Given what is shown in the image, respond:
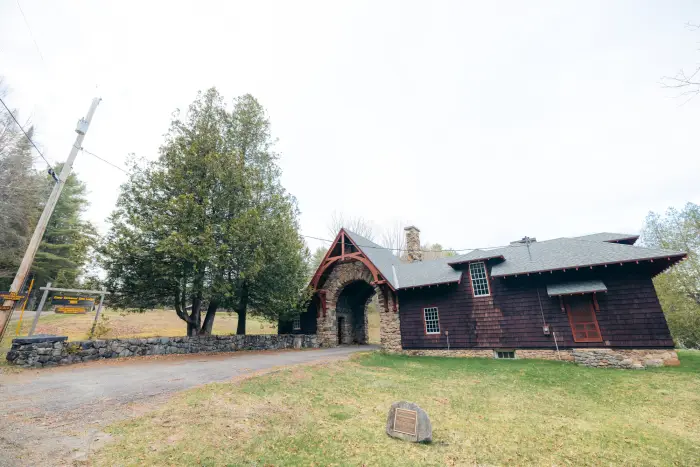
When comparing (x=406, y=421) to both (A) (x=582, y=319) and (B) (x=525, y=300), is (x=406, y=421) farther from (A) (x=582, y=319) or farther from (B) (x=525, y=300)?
(A) (x=582, y=319)

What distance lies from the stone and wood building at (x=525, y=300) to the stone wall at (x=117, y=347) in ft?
23.3

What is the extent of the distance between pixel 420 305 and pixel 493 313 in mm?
4217

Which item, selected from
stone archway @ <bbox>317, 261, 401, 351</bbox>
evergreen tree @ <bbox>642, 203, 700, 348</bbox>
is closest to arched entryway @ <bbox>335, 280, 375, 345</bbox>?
stone archway @ <bbox>317, 261, 401, 351</bbox>

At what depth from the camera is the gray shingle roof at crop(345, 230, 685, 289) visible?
45.3 ft

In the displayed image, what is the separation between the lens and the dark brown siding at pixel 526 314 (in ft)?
43.5

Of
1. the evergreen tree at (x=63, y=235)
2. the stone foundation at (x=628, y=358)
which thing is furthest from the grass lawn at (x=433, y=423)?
the evergreen tree at (x=63, y=235)

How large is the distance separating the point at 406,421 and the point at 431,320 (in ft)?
44.0

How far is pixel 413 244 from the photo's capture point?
24.5 metres

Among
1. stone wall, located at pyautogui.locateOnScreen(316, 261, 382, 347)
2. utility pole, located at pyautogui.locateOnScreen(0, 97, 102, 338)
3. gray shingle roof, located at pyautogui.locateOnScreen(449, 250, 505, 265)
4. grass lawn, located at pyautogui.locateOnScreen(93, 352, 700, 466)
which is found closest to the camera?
grass lawn, located at pyautogui.locateOnScreen(93, 352, 700, 466)

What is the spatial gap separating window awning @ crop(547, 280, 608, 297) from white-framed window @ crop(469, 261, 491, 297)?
10.0ft

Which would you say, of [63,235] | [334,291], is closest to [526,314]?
[334,291]

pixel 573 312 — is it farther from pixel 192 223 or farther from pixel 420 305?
pixel 192 223

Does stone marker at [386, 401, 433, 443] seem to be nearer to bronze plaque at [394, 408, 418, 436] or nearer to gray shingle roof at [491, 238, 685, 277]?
bronze plaque at [394, 408, 418, 436]

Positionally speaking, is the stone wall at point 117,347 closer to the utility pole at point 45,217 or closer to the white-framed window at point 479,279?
the utility pole at point 45,217
